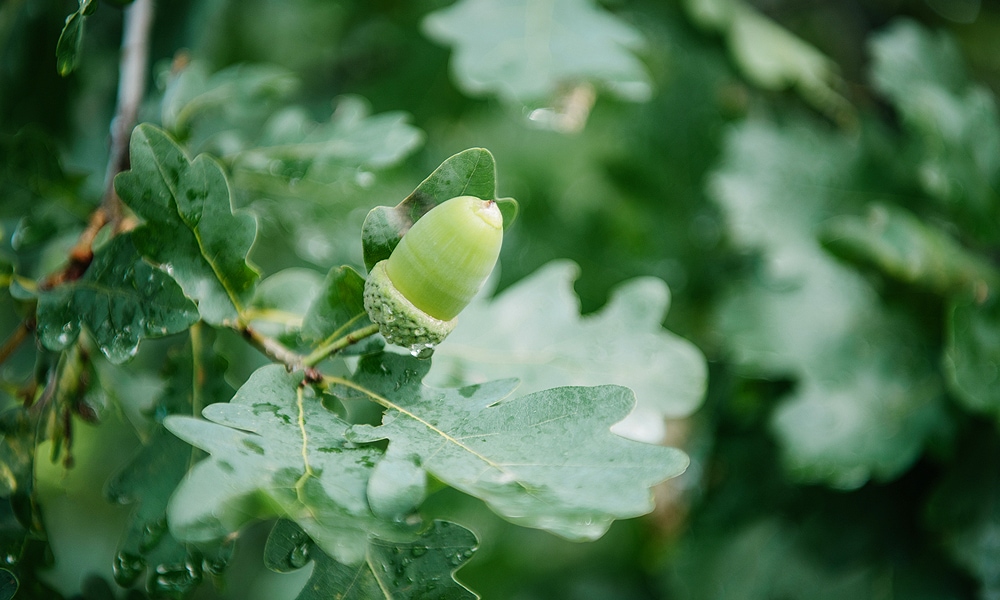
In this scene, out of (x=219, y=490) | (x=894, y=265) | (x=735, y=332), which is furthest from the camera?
(x=735, y=332)

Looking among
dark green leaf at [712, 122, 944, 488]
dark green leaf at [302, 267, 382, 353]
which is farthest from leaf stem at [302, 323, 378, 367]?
dark green leaf at [712, 122, 944, 488]

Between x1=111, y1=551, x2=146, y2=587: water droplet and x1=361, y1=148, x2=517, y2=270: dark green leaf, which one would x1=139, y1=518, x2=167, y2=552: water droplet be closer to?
x1=111, y1=551, x2=146, y2=587: water droplet

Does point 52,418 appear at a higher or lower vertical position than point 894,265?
higher

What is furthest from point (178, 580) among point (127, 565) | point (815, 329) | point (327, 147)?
point (815, 329)

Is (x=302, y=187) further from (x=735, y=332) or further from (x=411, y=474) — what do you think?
(x=735, y=332)

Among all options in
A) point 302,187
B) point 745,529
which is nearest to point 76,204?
point 302,187

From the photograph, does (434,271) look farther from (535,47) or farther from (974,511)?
(974,511)
